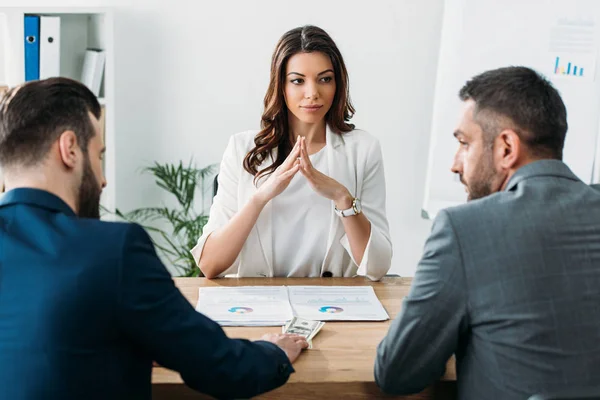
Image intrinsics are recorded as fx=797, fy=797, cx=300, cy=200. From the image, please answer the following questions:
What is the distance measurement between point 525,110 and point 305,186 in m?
1.06

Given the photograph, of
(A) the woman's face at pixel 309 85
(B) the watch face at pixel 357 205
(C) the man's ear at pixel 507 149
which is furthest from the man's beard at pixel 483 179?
(A) the woman's face at pixel 309 85

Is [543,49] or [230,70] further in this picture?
[230,70]

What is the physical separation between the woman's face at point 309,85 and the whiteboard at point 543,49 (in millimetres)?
1504

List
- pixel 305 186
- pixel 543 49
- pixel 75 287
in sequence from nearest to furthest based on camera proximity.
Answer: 1. pixel 75 287
2. pixel 305 186
3. pixel 543 49

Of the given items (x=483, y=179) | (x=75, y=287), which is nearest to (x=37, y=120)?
(x=75, y=287)

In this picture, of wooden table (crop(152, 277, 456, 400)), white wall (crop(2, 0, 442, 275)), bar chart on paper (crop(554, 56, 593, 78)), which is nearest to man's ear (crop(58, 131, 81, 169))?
wooden table (crop(152, 277, 456, 400))

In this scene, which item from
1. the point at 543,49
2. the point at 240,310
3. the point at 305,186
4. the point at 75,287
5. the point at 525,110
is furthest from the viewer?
the point at 543,49

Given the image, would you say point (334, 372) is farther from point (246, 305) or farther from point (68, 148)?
point (68, 148)

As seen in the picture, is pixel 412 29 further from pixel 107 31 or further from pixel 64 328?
pixel 64 328

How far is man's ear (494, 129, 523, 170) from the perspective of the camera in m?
1.70

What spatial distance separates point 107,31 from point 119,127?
0.56 m

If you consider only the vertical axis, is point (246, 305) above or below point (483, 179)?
below

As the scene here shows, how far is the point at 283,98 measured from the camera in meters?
2.67

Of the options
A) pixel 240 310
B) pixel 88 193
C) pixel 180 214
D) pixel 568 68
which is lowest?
pixel 180 214
